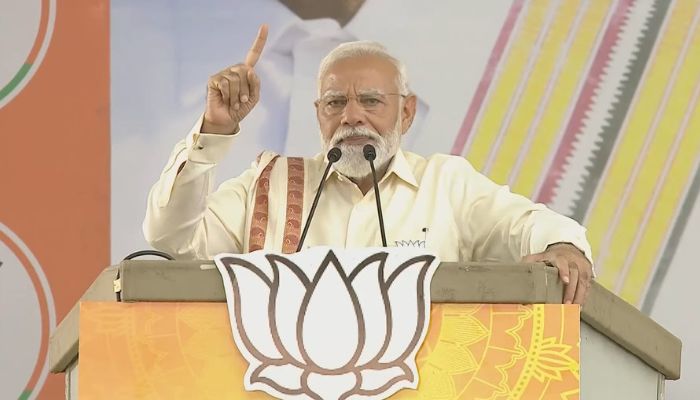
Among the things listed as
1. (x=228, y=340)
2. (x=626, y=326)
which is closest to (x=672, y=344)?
(x=626, y=326)

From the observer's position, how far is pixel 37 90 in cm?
391

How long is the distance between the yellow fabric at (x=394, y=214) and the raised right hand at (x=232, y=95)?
279 millimetres

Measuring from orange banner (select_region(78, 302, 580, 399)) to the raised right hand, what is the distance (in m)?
0.63

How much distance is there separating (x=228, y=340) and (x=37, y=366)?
1906 millimetres

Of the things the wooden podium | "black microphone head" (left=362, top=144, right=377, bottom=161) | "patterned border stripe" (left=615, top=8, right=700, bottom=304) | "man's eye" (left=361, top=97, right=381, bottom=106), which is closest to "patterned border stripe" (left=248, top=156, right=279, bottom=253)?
"man's eye" (left=361, top=97, right=381, bottom=106)

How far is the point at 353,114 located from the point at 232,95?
2.00 ft

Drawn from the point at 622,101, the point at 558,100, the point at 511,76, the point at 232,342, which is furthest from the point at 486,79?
the point at 232,342

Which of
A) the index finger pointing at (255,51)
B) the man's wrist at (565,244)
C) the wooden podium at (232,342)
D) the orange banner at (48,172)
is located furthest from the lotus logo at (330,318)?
the orange banner at (48,172)

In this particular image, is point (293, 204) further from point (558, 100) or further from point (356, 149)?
point (558, 100)

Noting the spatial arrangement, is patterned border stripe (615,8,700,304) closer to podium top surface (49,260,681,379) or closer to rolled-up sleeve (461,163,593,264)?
rolled-up sleeve (461,163,593,264)

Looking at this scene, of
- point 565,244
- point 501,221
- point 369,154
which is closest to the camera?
point 565,244

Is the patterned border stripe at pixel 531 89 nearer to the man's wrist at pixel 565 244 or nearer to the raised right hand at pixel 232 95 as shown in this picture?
the man's wrist at pixel 565 244

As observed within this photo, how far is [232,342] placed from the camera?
2.06 m

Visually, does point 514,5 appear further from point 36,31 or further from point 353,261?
point 353,261
